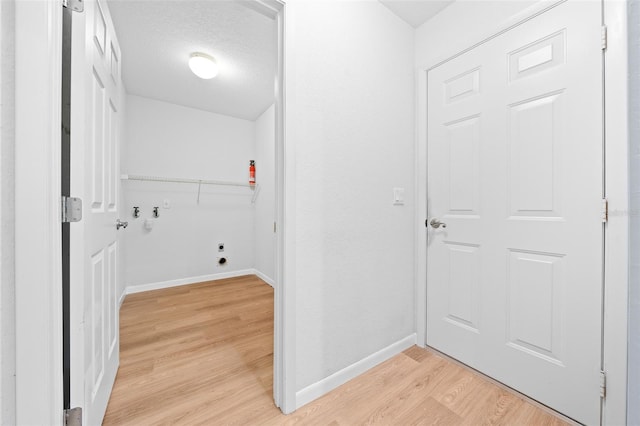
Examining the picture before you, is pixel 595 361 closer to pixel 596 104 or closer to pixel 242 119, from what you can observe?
pixel 596 104

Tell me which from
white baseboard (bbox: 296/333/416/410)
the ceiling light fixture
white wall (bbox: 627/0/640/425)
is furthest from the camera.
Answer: the ceiling light fixture

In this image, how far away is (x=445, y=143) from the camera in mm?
1696

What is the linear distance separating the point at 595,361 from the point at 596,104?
1.15 m

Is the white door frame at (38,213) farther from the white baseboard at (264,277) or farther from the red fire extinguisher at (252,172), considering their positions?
the red fire extinguisher at (252,172)

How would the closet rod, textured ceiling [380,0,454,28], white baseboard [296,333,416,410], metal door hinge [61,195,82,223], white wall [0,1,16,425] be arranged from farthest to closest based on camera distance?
the closet rod → textured ceiling [380,0,454,28] → white baseboard [296,333,416,410] → metal door hinge [61,195,82,223] → white wall [0,1,16,425]

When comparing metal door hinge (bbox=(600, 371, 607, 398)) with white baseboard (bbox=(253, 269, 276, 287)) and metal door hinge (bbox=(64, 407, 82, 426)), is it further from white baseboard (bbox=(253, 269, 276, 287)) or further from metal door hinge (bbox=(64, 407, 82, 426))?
white baseboard (bbox=(253, 269, 276, 287))

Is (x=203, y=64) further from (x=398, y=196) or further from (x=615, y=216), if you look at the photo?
(x=615, y=216)

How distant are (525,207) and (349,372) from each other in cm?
134

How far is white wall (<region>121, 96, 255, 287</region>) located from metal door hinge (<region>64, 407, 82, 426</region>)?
2591 millimetres

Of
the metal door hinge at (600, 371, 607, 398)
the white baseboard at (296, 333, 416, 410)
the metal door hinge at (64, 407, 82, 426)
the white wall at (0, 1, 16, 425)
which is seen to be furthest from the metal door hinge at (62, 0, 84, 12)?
the metal door hinge at (600, 371, 607, 398)

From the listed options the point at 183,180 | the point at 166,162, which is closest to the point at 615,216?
the point at 183,180

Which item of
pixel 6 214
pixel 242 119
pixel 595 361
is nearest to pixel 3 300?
pixel 6 214

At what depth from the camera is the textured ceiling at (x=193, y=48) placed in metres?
1.79

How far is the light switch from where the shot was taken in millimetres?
1734
